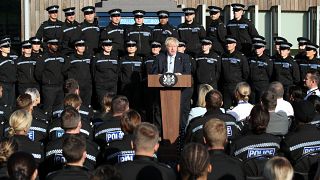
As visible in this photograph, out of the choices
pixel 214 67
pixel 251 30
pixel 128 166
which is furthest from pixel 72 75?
pixel 128 166

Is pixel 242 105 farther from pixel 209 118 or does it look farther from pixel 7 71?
pixel 7 71

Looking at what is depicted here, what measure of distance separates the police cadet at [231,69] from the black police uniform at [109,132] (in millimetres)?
6274

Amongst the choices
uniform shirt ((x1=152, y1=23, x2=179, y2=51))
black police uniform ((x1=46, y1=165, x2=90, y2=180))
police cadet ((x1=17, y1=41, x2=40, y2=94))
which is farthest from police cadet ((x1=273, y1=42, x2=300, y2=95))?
black police uniform ((x1=46, y1=165, x2=90, y2=180))

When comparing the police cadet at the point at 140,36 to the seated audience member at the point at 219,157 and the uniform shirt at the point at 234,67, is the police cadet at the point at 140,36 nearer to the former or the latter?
the uniform shirt at the point at 234,67

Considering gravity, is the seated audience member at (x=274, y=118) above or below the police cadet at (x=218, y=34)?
below

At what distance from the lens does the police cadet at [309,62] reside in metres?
15.1

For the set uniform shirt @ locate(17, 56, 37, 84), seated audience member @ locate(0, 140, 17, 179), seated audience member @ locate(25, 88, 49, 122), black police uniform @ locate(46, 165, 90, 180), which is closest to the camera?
black police uniform @ locate(46, 165, 90, 180)

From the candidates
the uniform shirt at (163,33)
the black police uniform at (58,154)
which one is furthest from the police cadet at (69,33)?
the black police uniform at (58,154)

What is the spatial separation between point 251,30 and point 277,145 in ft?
28.7

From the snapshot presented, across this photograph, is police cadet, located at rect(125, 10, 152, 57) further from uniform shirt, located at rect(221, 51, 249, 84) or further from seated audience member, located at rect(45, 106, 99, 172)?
seated audience member, located at rect(45, 106, 99, 172)

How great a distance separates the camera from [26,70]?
49.1 feet

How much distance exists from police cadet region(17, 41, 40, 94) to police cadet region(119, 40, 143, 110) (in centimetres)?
181

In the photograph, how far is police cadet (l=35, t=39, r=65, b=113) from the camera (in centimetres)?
1489

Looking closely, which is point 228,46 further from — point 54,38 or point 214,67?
point 54,38
